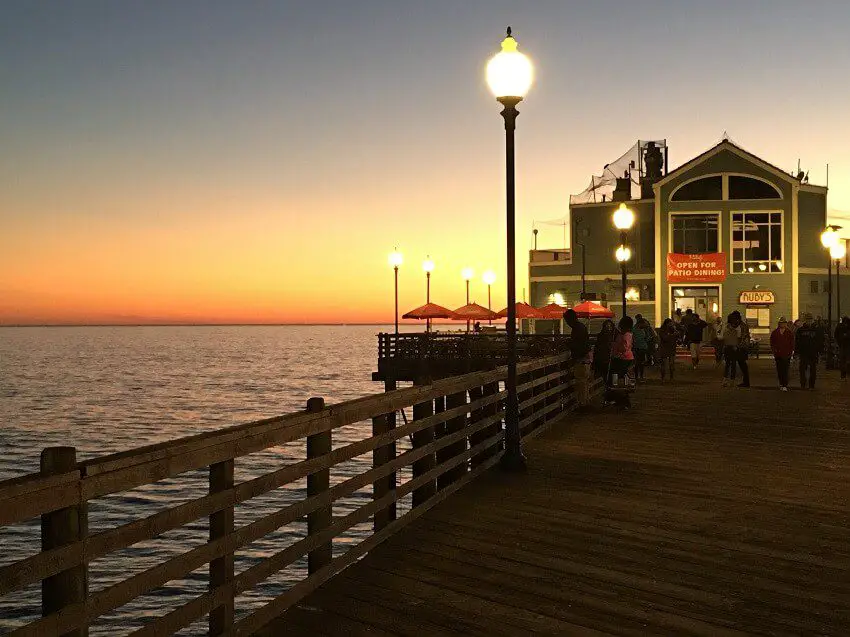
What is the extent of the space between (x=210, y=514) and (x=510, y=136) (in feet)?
22.2

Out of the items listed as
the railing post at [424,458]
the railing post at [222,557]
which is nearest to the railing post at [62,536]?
the railing post at [222,557]

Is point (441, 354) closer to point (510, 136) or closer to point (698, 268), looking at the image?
point (698, 268)

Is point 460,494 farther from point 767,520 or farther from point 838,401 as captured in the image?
point 838,401

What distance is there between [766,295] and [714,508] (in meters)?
42.3

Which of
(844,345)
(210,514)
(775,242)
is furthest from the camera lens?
(775,242)

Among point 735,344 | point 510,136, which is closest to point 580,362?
point 735,344

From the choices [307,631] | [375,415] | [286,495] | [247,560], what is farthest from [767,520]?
[286,495]

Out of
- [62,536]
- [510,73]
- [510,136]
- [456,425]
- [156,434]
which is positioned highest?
[510,73]

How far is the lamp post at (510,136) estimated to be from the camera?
411 inches

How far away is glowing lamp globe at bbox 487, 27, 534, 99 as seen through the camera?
10.4 m

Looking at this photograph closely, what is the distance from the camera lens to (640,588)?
609cm

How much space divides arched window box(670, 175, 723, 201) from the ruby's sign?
5.09 meters

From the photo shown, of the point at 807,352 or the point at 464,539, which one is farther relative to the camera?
the point at 807,352

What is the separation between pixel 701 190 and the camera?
164ft
